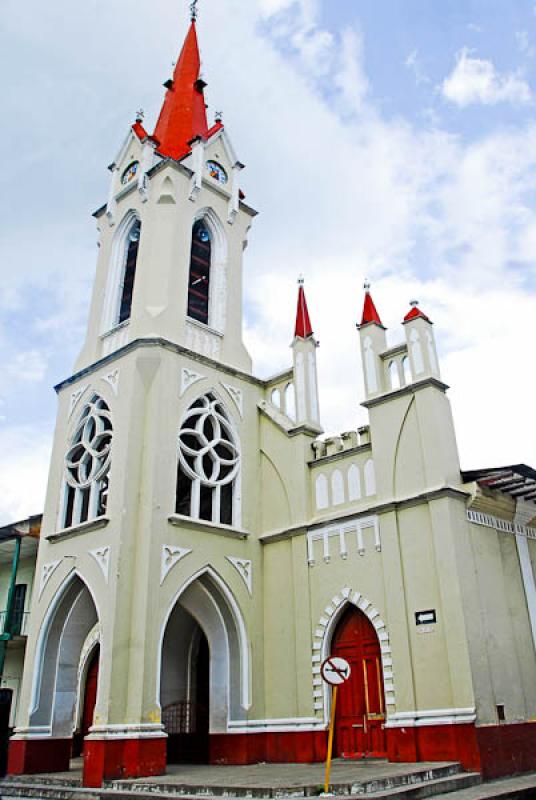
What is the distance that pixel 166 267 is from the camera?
19.2 m

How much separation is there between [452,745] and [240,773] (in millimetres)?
3989

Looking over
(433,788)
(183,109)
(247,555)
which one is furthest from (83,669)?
(183,109)

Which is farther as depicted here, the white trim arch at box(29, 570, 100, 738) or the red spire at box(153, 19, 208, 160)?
the red spire at box(153, 19, 208, 160)

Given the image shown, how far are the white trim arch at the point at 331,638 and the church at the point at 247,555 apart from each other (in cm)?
6

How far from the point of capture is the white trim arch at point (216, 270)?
2027cm

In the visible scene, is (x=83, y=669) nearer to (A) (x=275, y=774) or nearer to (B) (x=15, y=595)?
(B) (x=15, y=595)

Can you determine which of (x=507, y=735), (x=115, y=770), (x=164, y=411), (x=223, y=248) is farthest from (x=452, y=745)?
(x=223, y=248)

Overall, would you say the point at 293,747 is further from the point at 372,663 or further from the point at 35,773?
the point at 35,773

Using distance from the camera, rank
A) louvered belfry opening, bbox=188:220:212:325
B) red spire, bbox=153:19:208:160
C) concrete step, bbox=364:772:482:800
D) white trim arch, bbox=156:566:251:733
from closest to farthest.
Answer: concrete step, bbox=364:772:482:800, white trim arch, bbox=156:566:251:733, louvered belfry opening, bbox=188:220:212:325, red spire, bbox=153:19:208:160

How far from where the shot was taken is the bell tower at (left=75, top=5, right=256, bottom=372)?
19000 millimetres

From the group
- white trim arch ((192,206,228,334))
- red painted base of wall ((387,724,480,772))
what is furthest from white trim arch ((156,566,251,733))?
white trim arch ((192,206,228,334))

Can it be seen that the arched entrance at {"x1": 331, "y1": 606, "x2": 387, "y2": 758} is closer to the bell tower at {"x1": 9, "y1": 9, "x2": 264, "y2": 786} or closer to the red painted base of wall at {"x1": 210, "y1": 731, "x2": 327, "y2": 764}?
the red painted base of wall at {"x1": 210, "y1": 731, "x2": 327, "y2": 764}

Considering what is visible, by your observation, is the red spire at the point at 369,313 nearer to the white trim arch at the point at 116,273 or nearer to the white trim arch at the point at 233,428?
the white trim arch at the point at 233,428

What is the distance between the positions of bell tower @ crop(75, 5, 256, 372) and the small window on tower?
0.03 m
